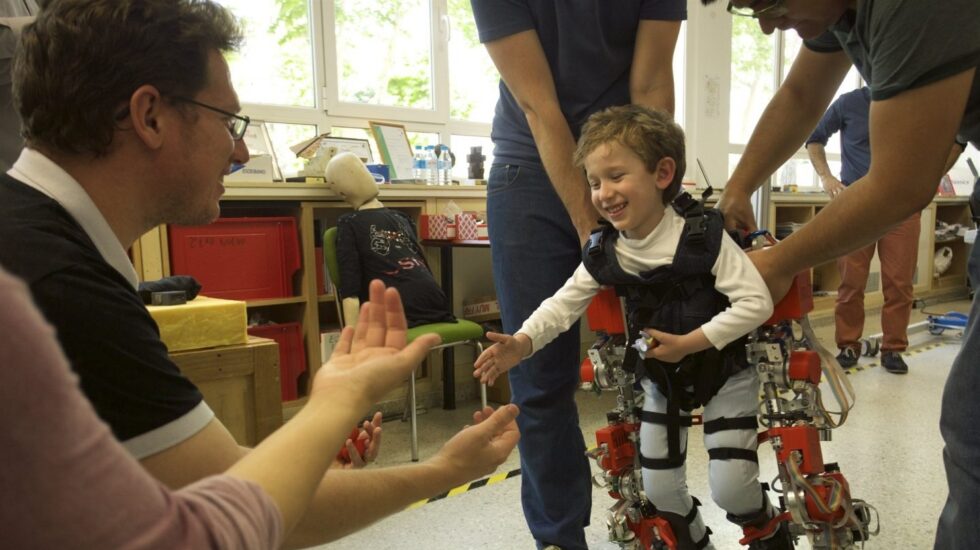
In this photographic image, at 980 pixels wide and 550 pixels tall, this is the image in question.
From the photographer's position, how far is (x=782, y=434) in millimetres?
1400

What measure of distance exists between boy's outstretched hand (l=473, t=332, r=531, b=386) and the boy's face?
0.36m

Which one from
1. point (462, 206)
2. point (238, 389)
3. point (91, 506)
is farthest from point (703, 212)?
point (462, 206)

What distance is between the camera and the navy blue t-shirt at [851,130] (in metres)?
3.88

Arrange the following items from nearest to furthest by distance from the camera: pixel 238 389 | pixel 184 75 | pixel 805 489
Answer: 1. pixel 184 75
2. pixel 805 489
3. pixel 238 389

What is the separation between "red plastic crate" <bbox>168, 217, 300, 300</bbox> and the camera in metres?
2.79

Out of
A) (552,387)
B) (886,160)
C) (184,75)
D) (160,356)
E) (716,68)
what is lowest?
(552,387)

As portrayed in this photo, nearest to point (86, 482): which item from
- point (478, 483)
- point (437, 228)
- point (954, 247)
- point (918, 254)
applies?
point (478, 483)

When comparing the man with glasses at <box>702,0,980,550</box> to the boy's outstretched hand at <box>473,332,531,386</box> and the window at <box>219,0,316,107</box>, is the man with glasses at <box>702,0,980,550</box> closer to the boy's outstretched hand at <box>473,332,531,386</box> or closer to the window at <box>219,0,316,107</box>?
the boy's outstretched hand at <box>473,332,531,386</box>

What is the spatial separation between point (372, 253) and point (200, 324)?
34.9 inches

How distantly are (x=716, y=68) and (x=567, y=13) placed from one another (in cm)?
444

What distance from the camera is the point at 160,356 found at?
76 centimetres

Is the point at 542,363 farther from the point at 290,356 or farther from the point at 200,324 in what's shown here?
the point at 290,356

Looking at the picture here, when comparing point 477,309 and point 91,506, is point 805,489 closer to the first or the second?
point 91,506

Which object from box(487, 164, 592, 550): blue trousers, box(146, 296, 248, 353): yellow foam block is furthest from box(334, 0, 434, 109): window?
box(487, 164, 592, 550): blue trousers
